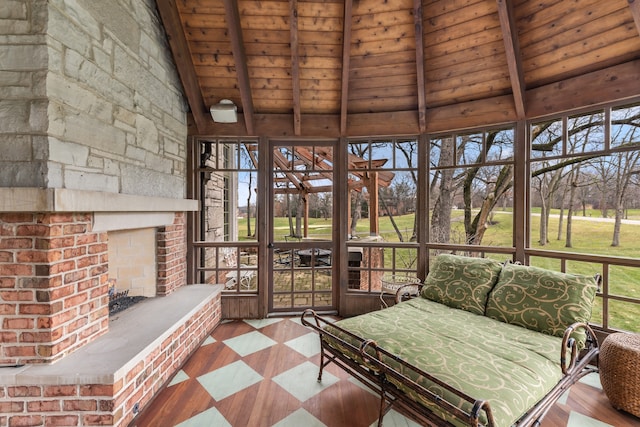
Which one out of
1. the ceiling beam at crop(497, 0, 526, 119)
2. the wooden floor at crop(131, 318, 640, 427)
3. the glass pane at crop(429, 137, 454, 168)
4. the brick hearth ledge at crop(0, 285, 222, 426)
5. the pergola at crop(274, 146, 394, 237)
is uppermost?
the ceiling beam at crop(497, 0, 526, 119)

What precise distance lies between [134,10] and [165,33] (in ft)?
1.60

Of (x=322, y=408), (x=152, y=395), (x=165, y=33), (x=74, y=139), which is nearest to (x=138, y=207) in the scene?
(x=74, y=139)

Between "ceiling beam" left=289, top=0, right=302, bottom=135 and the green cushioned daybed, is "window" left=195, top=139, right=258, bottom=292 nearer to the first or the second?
"ceiling beam" left=289, top=0, right=302, bottom=135

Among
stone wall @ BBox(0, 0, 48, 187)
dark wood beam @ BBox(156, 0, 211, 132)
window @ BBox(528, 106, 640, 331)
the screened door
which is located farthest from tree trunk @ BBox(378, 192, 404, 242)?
stone wall @ BBox(0, 0, 48, 187)

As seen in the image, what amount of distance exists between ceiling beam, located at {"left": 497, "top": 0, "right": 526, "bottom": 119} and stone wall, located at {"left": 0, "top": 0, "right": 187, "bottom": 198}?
3.25 m

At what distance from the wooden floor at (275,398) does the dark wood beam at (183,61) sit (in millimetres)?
2668

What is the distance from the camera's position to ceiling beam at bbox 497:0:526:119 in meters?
2.45

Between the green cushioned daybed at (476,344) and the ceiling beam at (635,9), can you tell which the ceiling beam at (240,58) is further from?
the ceiling beam at (635,9)

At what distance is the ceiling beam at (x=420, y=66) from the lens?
8.47 ft

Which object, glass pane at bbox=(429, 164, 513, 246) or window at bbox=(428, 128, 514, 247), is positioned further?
glass pane at bbox=(429, 164, 513, 246)

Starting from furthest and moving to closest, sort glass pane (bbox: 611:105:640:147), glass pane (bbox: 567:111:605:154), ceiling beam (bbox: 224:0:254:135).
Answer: glass pane (bbox: 567:111:605:154) → glass pane (bbox: 611:105:640:147) → ceiling beam (bbox: 224:0:254:135)

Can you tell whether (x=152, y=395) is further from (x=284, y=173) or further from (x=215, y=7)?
(x=215, y=7)

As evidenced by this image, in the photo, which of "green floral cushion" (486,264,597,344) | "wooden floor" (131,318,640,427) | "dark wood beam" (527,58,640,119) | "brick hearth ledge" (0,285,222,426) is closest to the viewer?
"brick hearth ledge" (0,285,222,426)

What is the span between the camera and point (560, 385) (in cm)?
163
